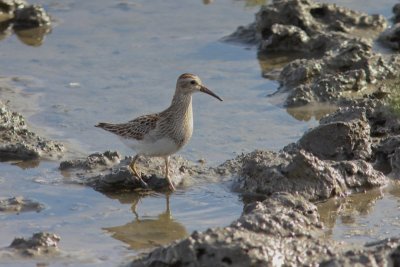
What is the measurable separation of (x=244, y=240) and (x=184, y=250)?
475 mm

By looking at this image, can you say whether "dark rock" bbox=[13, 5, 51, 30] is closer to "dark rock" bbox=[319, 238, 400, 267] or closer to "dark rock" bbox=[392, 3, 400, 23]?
"dark rock" bbox=[392, 3, 400, 23]

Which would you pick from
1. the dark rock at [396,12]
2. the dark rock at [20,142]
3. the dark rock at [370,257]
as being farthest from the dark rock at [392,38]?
the dark rock at [370,257]

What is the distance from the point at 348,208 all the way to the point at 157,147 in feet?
7.30

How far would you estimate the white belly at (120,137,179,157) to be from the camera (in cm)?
1167

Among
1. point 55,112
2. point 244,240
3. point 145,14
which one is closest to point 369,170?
point 244,240

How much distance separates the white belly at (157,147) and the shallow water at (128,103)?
0.50 metres

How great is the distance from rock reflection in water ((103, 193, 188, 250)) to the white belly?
0.87 m

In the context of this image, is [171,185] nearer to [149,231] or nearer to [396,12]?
[149,231]

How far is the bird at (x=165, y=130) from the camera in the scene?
11695 millimetres

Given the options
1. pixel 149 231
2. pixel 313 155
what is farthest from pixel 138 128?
pixel 313 155

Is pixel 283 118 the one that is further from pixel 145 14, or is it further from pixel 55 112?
pixel 145 14

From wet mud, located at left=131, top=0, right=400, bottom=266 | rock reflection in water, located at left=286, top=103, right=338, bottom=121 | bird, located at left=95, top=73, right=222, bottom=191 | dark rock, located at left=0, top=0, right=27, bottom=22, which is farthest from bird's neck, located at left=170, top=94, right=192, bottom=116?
dark rock, located at left=0, top=0, right=27, bottom=22

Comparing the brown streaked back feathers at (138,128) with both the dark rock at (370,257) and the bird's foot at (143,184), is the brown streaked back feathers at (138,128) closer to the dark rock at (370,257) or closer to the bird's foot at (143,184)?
the bird's foot at (143,184)

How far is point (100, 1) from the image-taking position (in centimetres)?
1931
